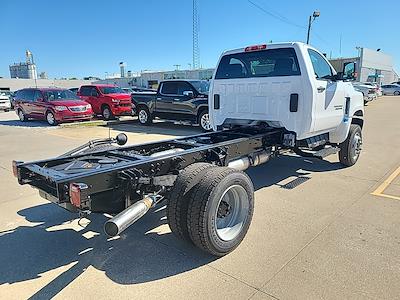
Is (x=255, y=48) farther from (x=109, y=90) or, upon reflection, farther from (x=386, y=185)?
(x=109, y=90)

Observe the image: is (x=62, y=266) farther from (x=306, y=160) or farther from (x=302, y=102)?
(x=306, y=160)

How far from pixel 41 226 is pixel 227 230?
2.44 m

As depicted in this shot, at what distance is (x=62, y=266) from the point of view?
327 cm

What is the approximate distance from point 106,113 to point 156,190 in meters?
14.7

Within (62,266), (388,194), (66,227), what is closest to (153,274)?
(62,266)

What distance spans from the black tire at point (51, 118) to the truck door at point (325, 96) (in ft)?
41.2

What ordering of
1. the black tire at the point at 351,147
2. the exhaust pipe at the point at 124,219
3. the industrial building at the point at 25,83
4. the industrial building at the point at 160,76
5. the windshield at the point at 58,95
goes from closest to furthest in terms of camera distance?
the exhaust pipe at the point at 124,219, the black tire at the point at 351,147, the windshield at the point at 58,95, the industrial building at the point at 160,76, the industrial building at the point at 25,83

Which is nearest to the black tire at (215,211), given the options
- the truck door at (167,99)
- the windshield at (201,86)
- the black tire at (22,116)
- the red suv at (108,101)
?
the windshield at (201,86)

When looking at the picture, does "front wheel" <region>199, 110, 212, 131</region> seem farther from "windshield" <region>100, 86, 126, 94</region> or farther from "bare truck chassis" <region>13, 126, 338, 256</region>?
"bare truck chassis" <region>13, 126, 338, 256</region>

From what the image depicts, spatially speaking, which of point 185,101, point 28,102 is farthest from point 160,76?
→ point 185,101

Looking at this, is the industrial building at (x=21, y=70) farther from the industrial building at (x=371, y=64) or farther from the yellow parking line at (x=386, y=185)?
the yellow parking line at (x=386, y=185)

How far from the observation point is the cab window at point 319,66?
5.50 metres

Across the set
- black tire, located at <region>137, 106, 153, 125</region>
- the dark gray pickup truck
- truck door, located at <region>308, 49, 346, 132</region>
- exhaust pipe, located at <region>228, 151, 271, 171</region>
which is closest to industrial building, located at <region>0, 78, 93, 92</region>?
black tire, located at <region>137, 106, 153, 125</region>

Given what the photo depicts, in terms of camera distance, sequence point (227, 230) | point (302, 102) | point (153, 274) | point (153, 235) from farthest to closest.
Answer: point (302, 102) → point (153, 235) → point (227, 230) → point (153, 274)
